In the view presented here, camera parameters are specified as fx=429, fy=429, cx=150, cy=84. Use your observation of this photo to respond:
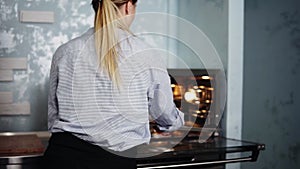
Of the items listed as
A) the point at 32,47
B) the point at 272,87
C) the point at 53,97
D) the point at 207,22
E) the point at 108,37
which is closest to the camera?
the point at 108,37

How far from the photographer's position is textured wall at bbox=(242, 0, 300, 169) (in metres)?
2.74

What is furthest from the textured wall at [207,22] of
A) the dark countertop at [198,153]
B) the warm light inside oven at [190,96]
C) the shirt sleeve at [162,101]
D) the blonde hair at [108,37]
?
the blonde hair at [108,37]

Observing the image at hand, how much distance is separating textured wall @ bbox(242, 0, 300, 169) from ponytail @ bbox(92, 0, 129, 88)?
1837 mm

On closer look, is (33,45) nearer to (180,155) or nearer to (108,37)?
(180,155)

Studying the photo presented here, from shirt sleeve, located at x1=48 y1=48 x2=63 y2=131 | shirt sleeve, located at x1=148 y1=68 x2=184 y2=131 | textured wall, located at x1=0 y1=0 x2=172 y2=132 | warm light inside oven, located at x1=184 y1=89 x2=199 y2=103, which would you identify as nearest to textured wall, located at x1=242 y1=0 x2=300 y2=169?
warm light inside oven, located at x1=184 y1=89 x2=199 y2=103

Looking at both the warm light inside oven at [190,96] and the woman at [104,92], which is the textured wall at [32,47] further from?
the woman at [104,92]

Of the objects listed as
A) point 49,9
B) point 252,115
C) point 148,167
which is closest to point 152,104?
point 148,167

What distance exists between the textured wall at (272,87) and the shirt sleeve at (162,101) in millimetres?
1686

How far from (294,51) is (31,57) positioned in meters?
1.63

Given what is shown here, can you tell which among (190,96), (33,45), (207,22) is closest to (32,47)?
(33,45)

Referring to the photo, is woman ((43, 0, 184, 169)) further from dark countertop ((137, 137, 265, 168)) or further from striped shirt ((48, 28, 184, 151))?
dark countertop ((137, 137, 265, 168))

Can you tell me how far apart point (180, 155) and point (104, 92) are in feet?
2.44

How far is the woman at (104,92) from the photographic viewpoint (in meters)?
1.07

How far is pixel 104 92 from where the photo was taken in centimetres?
107
